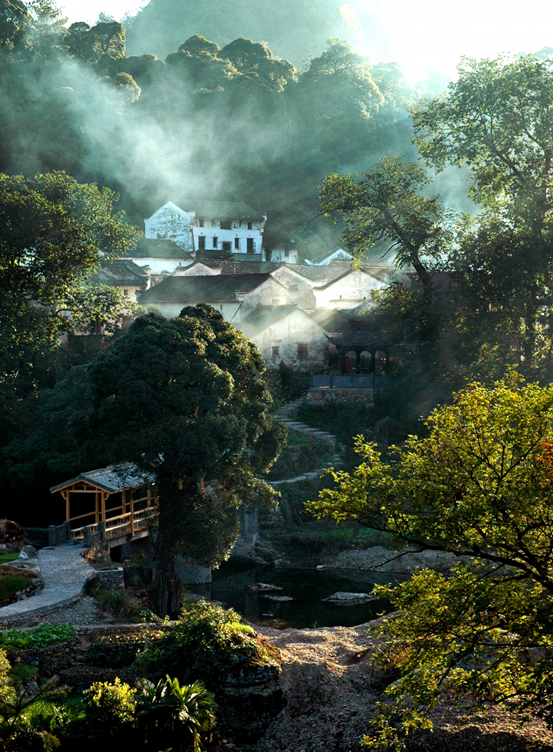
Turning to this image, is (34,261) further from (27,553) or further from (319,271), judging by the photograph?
(319,271)

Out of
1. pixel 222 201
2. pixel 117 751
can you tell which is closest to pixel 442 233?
pixel 117 751

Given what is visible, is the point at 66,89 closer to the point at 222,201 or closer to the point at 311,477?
the point at 222,201

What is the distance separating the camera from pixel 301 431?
3797 cm

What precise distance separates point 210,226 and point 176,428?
155 ft

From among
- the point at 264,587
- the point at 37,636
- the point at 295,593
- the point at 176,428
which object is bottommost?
the point at 295,593

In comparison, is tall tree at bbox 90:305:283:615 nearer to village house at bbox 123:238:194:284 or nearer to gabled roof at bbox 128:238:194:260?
village house at bbox 123:238:194:284

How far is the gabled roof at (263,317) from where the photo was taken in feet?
140

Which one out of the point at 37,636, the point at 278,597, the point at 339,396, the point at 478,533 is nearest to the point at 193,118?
the point at 339,396

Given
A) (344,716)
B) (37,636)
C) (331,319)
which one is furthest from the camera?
(331,319)

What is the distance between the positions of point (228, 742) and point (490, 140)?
73.1ft

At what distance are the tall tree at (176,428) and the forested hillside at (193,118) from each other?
4892 cm

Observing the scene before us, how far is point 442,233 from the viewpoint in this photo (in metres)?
31.2

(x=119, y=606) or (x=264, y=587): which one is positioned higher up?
(x=119, y=606)

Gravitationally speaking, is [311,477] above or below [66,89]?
below
